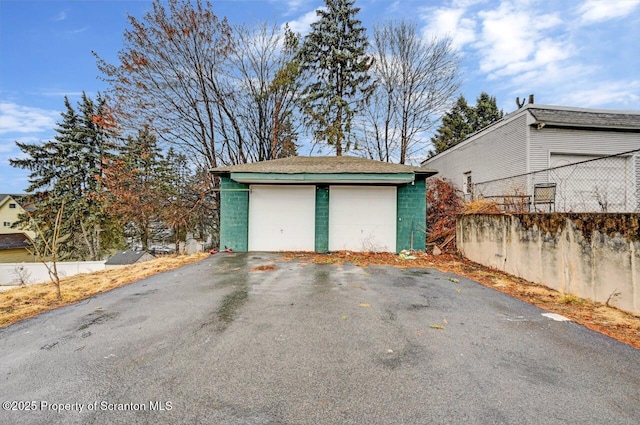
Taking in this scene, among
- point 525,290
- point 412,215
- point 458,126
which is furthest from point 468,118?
point 525,290

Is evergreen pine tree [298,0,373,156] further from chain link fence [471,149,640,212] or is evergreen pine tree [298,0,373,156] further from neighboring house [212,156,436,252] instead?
chain link fence [471,149,640,212]

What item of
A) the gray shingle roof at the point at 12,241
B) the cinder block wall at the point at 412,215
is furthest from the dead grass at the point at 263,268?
the gray shingle roof at the point at 12,241

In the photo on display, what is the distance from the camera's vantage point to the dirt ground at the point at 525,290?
353 cm

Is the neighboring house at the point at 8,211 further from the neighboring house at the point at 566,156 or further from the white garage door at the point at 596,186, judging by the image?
the white garage door at the point at 596,186

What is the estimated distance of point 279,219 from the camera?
9.70 metres

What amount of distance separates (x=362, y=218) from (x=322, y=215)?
143 cm

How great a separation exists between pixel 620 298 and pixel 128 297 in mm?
7976

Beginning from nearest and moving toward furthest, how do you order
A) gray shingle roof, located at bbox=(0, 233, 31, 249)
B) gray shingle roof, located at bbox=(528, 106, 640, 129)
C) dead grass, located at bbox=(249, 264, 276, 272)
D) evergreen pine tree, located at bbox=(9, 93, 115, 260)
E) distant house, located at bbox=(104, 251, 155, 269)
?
dead grass, located at bbox=(249, 264, 276, 272) → gray shingle roof, located at bbox=(528, 106, 640, 129) → distant house, located at bbox=(104, 251, 155, 269) → evergreen pine tree, located at bbox=(9, 93, 115, 260) → gray shingle roof, located at bbox=(0, 233, 31, 249)

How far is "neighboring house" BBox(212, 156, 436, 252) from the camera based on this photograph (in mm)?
9547

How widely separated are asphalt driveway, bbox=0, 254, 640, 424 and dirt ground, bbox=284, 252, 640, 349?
0.42m

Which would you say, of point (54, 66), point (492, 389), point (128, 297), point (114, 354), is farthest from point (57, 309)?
point (54, 66)

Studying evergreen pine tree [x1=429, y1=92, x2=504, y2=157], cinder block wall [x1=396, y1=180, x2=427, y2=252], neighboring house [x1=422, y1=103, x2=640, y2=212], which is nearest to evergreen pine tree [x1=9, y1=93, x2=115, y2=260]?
cinder block wall [x1=396, y1=180, x2=427, y2=252]

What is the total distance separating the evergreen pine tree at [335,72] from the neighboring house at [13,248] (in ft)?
77.8

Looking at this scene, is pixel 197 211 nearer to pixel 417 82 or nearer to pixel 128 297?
pixel 128 297
